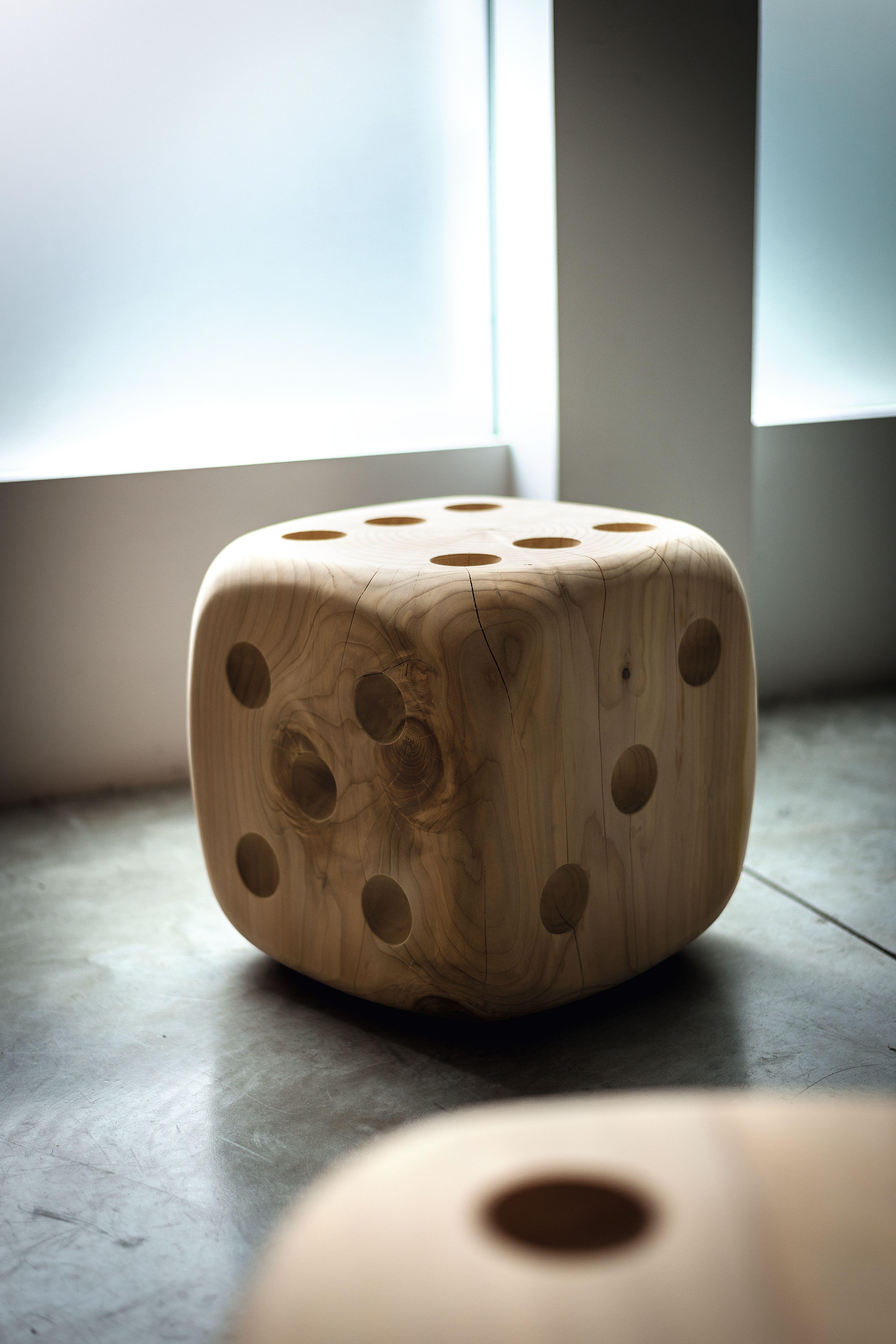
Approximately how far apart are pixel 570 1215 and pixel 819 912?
5.02 feet

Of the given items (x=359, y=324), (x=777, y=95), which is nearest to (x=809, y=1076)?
(x=359, y=324)

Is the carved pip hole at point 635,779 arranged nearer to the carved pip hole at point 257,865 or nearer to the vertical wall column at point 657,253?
the carved pip hole at point 257,865

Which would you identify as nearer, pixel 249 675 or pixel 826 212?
pixel 249 675

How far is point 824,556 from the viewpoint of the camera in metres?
2.72

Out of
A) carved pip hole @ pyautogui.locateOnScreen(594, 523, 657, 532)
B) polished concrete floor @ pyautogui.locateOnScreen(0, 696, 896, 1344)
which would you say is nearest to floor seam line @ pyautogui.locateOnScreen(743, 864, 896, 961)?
polished concrete floor @ pyautogui.locateOnScreen(0, 696, 896, 1344)

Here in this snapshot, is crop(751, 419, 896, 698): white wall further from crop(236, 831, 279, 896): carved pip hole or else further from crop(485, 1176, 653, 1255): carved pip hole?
crop(485, 1176, 653, 1255): carved pip hole

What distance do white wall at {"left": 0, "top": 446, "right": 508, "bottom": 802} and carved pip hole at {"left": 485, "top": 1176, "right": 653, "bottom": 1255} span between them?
2061mm

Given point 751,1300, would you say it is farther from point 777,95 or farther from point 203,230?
point 777,95

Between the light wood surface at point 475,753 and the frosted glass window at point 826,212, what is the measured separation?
1417mm

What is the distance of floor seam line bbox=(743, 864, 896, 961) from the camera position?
1.56 m

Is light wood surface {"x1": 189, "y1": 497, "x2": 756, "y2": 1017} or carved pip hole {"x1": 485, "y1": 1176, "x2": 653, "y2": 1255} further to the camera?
light wood surface {"x1": 189, "y1": 497, "x2": 756, "y2": 1017}

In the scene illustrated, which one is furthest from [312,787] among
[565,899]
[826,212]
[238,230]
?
[826,212]

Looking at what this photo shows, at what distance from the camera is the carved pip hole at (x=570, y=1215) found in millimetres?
239

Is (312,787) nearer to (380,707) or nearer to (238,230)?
(380,707)
